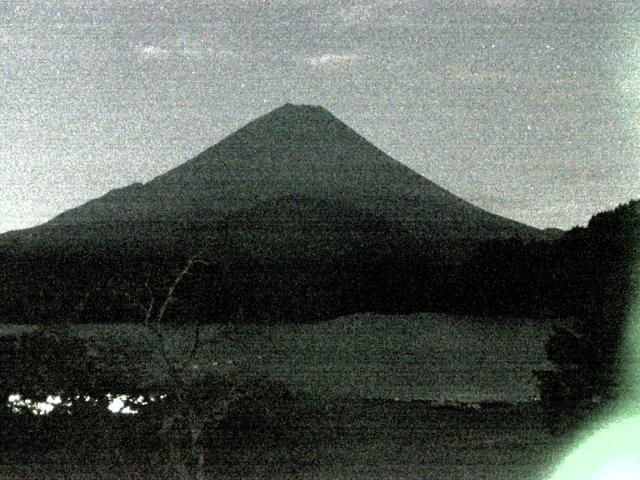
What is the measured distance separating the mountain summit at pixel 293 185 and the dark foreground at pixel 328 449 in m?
15.6

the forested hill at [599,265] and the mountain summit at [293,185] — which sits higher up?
the mountain summit at [293,185]

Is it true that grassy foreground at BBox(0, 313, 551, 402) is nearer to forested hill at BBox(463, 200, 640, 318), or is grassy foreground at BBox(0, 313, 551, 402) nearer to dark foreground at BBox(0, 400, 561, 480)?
dark foreground at BBox(0, 400, 561, 480)

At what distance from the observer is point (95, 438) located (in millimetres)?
10000

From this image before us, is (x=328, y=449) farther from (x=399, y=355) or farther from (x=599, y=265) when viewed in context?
(x=399, y=355)

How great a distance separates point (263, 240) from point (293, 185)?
14771mm

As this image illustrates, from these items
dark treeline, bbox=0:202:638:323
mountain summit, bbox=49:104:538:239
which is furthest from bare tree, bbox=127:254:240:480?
mountain summit, bbox=49:104:538:239

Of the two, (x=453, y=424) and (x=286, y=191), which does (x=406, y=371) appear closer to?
(x=453, y=424)

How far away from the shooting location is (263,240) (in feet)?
93.0

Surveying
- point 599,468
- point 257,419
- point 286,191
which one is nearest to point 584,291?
point 599,468

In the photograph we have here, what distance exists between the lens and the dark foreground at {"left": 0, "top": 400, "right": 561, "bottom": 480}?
8688 millimetres

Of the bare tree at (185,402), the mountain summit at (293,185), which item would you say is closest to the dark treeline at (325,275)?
the bare tree at (185,402)

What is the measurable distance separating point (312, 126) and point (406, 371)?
4482cm

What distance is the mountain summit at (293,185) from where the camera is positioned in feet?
116

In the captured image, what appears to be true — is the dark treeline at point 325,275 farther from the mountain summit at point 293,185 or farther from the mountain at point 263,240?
the mountain summit at point 293,185
